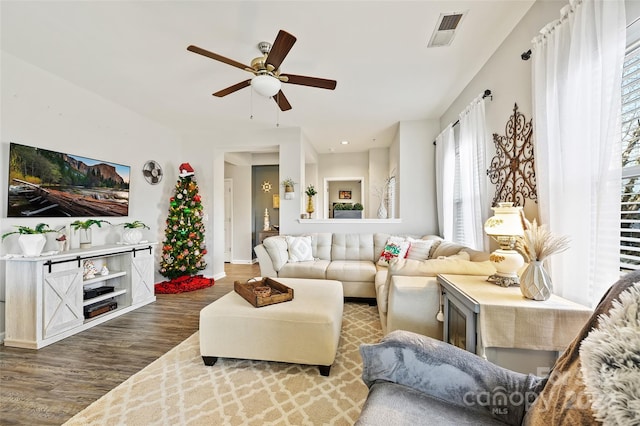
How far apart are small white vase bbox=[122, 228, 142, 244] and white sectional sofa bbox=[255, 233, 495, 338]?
1.61 meters

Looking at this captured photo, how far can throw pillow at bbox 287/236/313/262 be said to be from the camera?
380 centimetres

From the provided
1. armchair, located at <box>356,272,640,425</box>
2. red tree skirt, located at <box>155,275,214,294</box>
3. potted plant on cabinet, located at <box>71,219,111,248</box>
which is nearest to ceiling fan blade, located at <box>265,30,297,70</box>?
armchair, located at <box>356,272,640,425</box>

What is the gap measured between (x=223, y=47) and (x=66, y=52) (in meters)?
1.54

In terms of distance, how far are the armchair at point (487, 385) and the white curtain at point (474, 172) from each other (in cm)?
197

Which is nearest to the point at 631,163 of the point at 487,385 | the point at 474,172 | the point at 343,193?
the point at 487,385

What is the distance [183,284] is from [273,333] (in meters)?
2.90

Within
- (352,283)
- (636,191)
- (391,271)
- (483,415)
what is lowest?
(352,283)

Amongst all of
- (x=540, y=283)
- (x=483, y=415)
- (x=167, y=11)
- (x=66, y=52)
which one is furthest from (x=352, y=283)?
(x=66, y=52)

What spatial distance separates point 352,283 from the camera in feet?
11.2

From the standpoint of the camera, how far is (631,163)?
4.08 feet

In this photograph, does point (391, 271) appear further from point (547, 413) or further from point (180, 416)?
point (180, 416)

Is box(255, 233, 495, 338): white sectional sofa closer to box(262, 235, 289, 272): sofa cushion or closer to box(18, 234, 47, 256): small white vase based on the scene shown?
box(262, 235, 289, 272): sofa cushion

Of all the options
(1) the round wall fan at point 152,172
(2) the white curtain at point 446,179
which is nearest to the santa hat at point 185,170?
(1) the round wall fan at point 152,172

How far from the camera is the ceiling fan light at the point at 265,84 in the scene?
1999 millimetres
